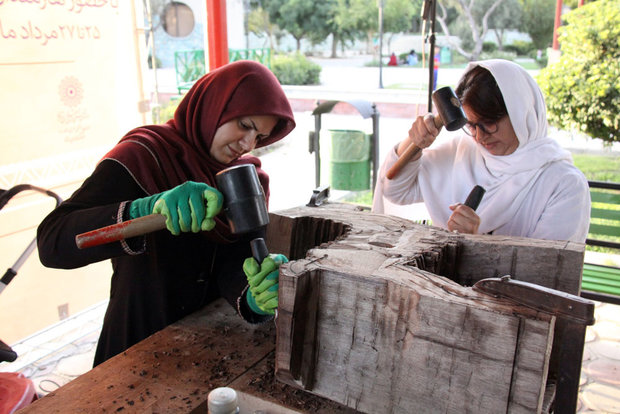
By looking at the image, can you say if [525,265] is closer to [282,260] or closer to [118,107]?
[282,260]

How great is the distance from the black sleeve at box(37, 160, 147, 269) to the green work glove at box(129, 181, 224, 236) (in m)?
0.18

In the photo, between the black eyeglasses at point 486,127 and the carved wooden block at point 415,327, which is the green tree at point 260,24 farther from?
the carved wooden block at point 415,327

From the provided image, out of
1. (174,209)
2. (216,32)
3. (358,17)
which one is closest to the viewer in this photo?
(174,209)

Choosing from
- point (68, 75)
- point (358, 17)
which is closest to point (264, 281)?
point (68, 75)

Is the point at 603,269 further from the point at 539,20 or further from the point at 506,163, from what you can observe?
the point at 539,20

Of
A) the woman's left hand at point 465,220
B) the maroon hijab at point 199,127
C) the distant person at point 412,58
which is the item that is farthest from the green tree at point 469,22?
the maroon hijab at point 199,127

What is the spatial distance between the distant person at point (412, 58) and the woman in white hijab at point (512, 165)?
19.7 metres

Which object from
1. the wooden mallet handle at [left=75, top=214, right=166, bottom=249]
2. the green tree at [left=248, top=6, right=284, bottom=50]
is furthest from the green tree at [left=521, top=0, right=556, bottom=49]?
the wooden mallet handle at [left=75, top=214, right=166, bottom=249]

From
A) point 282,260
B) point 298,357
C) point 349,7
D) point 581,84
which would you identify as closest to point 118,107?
point 282,260

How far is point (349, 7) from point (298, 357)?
→ 22.5 meters

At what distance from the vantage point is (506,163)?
90.0 inches

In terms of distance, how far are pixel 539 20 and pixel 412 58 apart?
488 centimetres

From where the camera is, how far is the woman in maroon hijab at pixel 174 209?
5.24 ft

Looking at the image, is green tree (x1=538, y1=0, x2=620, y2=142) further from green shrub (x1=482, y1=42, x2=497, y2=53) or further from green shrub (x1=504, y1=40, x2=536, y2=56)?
green shrub (x1=482, y1=42, x2=497, y2=53)
